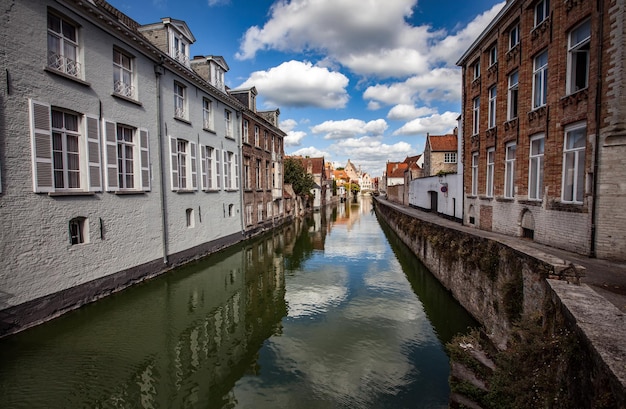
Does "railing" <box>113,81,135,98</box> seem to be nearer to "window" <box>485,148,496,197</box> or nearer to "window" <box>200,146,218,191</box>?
"window" <box>200,146,218,191</box>

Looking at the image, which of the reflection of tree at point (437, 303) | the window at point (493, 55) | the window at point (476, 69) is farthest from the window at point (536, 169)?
the window at point (476, 69)

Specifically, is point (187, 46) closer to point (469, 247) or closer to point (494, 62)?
point (494, 62)

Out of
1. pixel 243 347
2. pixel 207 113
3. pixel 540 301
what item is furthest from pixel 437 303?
pixel 207 113

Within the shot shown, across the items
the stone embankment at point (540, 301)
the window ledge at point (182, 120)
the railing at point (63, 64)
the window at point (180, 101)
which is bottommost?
the stone embankment at point (540, 301)

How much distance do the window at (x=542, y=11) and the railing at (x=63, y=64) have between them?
1415cm

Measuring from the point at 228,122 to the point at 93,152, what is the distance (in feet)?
35.1

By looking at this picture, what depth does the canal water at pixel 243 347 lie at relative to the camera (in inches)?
216

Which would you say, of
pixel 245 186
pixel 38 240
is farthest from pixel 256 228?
pixel 38 240

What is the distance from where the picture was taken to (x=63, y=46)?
8617 mm

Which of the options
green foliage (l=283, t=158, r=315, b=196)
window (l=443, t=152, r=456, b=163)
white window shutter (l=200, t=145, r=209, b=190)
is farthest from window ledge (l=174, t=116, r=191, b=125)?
window (l=443, t=152, r=456, b=163)

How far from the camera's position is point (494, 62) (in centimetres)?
1334

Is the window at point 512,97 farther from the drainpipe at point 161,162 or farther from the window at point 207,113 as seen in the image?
the window at point 207,113

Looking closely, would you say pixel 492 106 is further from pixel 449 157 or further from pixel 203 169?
pixel 449 157

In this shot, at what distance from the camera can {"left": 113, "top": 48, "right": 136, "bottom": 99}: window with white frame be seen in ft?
34.6
